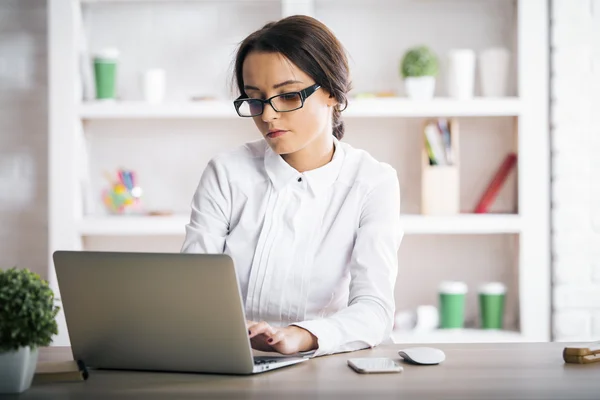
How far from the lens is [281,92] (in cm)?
183

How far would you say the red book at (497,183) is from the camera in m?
3.22

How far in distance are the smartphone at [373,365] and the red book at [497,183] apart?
1856 mm

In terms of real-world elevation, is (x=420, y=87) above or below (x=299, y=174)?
above

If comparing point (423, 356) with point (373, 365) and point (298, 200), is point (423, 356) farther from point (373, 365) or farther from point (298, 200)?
point (298, 200)

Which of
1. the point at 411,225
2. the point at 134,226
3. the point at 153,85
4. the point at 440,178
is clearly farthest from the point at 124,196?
the point at 440,178

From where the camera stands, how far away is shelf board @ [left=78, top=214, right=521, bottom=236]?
3096 millimetres

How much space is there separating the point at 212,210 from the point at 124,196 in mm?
1316

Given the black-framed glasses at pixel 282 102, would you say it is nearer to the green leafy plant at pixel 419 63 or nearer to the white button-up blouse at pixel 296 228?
the white button-up blouse at pixel 296 228

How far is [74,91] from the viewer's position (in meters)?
3.09

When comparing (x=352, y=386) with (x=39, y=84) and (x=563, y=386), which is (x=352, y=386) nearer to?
(x=563, y=386)

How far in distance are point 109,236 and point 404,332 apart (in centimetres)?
123

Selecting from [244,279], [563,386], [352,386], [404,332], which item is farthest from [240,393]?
[404,332]

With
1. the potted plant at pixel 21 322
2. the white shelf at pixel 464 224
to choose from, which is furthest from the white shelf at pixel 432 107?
the potted plant at pixel 21 322

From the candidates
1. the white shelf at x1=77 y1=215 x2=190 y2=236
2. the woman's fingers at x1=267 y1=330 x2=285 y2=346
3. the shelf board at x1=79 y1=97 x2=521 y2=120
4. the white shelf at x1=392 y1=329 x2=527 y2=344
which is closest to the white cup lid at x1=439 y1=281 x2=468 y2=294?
the white shelf at x1=392 y1=329 x2=527 y2=344
